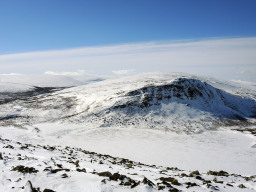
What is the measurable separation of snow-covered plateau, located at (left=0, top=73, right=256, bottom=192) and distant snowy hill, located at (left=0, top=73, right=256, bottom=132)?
207mm

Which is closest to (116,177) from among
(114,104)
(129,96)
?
(114,104)

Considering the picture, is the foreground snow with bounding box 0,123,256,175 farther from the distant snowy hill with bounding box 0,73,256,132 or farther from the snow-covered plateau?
the distant snowy hill with bounding box 0,73,256,132

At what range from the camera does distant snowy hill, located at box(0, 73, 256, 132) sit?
38688 millimetres

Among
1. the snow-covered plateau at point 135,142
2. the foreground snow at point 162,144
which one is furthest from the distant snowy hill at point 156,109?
the foreground snow at point 162,144

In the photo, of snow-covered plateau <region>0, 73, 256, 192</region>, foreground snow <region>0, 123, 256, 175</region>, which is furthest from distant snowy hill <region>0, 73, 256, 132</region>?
foreground snow <region>0, 123, 256, 175</region>

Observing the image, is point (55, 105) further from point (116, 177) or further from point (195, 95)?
point (116, 177)

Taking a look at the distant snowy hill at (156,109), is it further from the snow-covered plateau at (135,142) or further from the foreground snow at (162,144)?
the foreground snow at (162,144)

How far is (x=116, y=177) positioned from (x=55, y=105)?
159ft

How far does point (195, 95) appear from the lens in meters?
49.8

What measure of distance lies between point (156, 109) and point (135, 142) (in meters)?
16.3

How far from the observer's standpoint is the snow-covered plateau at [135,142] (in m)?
8.92

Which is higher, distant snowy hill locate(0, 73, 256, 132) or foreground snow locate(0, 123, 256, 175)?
distant snowy hill locate(0, 73, 256, 132)

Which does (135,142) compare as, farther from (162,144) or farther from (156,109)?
(156,109)

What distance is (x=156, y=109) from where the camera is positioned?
4338cm
